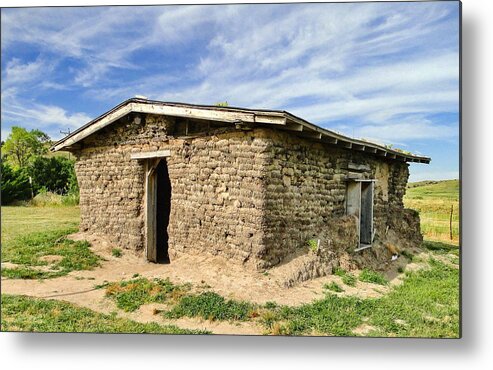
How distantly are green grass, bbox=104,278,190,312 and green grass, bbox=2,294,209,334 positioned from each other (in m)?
0.35

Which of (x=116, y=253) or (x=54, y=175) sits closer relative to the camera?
(x=54, y=175)

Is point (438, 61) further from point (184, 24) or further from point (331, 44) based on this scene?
point (184, 24)

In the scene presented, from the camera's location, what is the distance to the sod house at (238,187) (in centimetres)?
542

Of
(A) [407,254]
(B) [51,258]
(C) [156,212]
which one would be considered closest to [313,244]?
(A) [407,254]

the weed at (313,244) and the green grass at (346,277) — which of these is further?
the weed at (313,244)

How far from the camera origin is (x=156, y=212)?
788 cm

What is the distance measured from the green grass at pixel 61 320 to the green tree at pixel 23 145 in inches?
69.0

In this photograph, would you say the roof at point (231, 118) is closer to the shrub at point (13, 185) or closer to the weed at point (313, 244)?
the weed at point (313, 244)

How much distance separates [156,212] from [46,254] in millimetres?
2149

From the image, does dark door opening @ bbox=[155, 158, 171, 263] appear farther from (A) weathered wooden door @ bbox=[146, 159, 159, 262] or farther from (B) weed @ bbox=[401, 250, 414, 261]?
(B) weed @ bbox=[401, 250, 414, 261]

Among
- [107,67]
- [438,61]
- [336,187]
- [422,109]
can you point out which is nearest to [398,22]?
[438,61]

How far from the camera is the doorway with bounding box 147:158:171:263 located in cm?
733

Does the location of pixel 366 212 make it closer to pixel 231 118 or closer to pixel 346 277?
pixel 346 277

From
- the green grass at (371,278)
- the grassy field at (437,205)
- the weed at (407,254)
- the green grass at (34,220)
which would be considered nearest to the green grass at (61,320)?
the green grass at (34,220)
